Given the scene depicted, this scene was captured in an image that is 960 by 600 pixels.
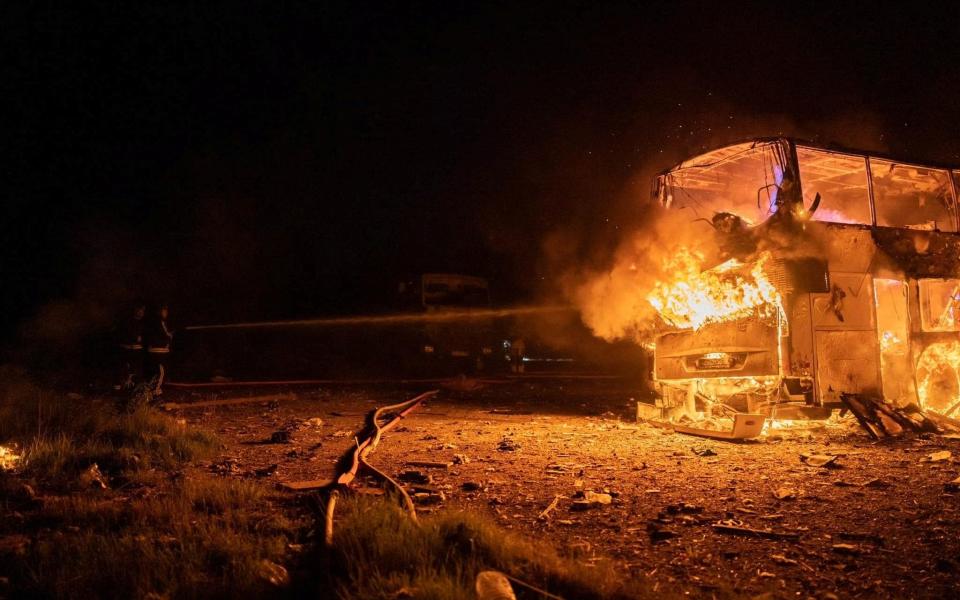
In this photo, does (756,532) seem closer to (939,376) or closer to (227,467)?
(227,467)

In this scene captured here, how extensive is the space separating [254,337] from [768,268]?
17939 millimetres

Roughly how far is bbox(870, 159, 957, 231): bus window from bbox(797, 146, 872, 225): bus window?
211 millimetres

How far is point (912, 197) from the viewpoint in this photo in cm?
934

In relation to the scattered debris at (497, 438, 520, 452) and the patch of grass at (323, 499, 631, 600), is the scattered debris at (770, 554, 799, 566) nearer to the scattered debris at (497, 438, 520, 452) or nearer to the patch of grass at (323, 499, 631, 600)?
the patch of grass at (323, 499, 631, 600)

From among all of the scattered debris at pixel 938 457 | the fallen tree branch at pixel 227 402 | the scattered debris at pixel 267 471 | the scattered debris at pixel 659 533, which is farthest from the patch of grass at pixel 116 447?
the scattered debris at pixel 938 457

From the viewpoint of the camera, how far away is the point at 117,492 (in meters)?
5.15

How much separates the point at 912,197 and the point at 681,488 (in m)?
7.47

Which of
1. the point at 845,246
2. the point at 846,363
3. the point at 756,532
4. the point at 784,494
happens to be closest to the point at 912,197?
the point at 845,246

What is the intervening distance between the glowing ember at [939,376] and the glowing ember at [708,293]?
3119 mm

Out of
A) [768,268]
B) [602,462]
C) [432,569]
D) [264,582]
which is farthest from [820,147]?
[264,582]

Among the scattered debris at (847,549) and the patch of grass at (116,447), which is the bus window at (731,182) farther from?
the patch of grass at (116,447)

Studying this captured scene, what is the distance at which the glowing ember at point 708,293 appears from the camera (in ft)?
25.5

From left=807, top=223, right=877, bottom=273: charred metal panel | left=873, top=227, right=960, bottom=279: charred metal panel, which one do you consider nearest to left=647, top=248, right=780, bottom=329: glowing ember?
left=807, top=223, right=877, bottom=273: charred metal panel

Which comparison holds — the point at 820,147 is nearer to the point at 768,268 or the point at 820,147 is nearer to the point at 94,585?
the point at 768,268
